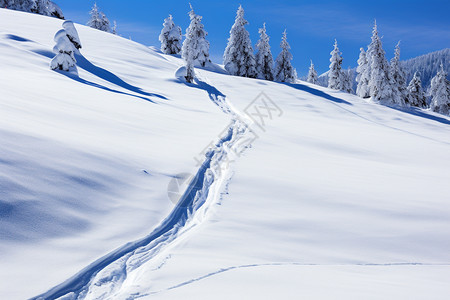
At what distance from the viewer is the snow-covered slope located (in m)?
3.55

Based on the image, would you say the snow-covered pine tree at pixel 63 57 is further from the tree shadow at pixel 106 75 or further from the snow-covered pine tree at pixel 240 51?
the snow-covered pine tree at pixel 240 51

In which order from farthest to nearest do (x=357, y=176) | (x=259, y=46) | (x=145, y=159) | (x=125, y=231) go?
(x=259, y=46) → (x=357, y=176) → (x=145, y=159) → (x=125, y=231)

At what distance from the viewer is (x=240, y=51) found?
42.6 meters

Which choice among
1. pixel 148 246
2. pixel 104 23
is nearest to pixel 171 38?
pixel 104 23

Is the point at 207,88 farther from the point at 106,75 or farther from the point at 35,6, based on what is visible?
the point at 35,6

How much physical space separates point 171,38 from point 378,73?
1258 inches

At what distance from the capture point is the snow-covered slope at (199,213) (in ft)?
11.6

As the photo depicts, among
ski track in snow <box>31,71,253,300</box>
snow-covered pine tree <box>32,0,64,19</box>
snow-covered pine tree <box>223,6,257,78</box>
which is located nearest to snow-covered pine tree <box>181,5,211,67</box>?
snow-covered pine tree <box>223,6,257,78</box>

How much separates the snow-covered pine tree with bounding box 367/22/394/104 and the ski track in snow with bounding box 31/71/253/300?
29610mm

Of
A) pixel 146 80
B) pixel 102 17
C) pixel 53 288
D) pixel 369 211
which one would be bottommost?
pixel 53 288

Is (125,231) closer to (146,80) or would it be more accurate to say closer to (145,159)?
(145,159)

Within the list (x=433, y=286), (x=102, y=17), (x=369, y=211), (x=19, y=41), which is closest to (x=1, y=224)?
(x=433, y=286)

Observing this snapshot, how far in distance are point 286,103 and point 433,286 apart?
72.3 feet

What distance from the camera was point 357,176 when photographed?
27.4 feet
